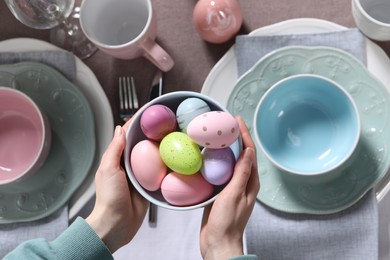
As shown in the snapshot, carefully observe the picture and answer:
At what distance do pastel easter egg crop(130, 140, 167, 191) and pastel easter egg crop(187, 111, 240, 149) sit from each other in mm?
51

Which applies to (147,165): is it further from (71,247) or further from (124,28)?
(124,28)

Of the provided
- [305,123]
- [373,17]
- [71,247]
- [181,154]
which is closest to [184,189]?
[181,154]

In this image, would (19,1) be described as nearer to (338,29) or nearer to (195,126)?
(195,126)

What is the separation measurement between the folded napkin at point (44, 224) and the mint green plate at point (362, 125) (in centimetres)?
24

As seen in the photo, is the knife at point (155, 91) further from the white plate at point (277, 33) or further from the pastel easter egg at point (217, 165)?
the pastel easter egg at point (217, 165)

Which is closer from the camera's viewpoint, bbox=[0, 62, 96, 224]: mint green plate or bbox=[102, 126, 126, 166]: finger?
bbox=[102, 126, 126, 166]: finger

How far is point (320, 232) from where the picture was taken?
637 millimetres

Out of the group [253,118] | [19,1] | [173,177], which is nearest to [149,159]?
[173,177]

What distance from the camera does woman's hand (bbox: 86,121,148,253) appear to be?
0.53 metres

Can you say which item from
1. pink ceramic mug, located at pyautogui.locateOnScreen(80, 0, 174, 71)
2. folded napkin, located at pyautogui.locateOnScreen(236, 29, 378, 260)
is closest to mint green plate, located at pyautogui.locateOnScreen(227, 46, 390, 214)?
folded napkin, located at pyautogui.locateOnScreen(236, 29, 378, 260)

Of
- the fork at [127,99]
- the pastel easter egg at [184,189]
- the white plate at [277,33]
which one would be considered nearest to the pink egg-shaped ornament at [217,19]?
the white plate at [277,33]

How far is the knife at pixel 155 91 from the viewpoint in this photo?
66cm

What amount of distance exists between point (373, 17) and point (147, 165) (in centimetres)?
40

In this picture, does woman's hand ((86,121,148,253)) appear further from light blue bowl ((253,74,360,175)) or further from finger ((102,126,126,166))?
light blue bowl ((253,74,360,175))
